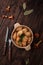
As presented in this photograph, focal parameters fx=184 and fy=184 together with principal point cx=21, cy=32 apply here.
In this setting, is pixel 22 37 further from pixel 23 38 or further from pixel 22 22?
pixel 22 22

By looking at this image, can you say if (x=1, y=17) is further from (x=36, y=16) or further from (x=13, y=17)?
(x=36, y=16)

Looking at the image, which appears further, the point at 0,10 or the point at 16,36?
the point at 0,10

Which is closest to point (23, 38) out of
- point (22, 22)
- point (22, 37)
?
point (22, 37)

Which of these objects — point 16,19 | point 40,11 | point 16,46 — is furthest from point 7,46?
point 40,11
